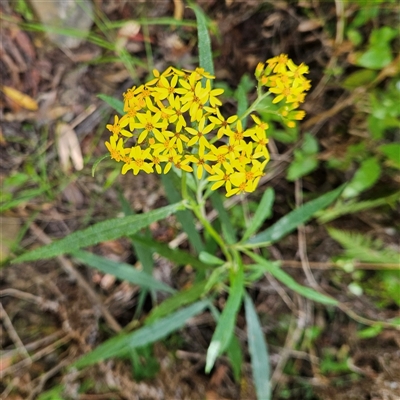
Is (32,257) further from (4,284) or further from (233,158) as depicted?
(4,284)

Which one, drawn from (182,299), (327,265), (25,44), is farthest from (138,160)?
(25,44)

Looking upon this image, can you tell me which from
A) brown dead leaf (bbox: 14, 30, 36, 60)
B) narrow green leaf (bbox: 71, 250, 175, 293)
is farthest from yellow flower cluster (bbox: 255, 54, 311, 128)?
brown dead leaf (bbox: 14, 30, 36, 60)

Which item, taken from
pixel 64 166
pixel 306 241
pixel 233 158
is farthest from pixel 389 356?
pixel 64 166

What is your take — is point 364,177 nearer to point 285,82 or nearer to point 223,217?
point 223,217

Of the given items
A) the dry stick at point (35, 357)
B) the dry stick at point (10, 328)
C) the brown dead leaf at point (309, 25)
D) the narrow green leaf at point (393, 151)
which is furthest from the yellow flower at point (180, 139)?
the dry stick at point (10, 328)

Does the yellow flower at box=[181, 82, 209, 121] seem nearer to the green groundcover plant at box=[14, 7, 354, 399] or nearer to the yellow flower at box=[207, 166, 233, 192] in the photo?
the green groundcover plant at box=[14, 7, 354, 399]
